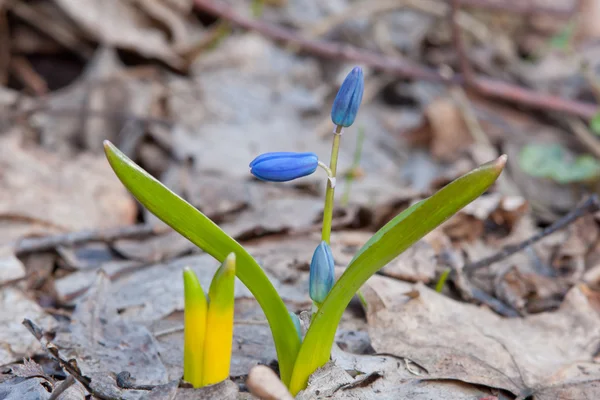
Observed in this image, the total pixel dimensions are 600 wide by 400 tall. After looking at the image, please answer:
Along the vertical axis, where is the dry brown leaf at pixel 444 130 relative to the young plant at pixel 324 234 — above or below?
above

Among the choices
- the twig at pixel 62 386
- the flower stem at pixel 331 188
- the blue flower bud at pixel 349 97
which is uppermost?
the blue flower bud at pixel 349 97

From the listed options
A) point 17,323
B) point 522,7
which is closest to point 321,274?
point 17,323

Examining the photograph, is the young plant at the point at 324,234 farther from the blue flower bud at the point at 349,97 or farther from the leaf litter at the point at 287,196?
the leaf litter at the point at 287,196

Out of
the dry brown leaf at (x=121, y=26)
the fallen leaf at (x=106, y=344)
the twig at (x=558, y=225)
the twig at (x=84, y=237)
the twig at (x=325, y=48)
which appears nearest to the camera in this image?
the fallen leaf at (x=106, y=344)

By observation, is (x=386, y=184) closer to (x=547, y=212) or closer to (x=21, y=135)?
(x=547, y=212)

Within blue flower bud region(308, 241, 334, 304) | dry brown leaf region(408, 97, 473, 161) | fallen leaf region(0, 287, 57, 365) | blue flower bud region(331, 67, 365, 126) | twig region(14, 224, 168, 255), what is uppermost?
dry brown leaf region(408, 97, 473, 161)

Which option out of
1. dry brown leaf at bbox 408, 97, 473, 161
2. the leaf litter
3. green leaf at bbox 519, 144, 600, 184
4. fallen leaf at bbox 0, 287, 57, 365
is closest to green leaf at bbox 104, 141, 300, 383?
the leaf litter

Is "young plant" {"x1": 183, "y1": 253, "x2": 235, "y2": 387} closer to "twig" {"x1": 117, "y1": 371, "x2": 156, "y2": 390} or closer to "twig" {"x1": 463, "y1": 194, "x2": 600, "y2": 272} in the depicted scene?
"twig" {"x1": 117, "y1": 371, "x2": 156, "y2": 390}

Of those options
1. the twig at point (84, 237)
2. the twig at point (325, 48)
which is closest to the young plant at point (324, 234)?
the twig at point (84, 237)

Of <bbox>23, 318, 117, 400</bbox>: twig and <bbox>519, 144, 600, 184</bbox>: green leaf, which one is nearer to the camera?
<bbox>23, 318, 117, 400</bbox>: twig
